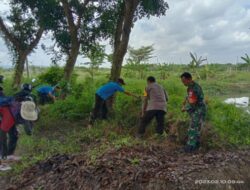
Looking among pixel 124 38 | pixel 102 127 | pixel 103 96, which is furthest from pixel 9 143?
pixel 124 38

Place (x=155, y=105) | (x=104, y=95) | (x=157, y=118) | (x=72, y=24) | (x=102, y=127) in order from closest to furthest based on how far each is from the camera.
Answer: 1. (x=155, y=105)
2. (x=157, y=118)
3. (x=102, y=127)
4. (x=104, y=95)
5. (x=72, y=24)

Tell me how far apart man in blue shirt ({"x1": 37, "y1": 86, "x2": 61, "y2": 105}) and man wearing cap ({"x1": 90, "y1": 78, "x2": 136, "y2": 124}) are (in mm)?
3673

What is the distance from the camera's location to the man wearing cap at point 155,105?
9.21 meters

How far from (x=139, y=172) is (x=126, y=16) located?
244 inches

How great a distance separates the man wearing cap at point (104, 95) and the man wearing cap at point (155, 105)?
1190 millimetres

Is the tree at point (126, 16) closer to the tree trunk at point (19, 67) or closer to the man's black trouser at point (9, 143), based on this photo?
the man's black trouser at point (9, 143)

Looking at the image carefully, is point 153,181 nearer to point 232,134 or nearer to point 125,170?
point 125,170

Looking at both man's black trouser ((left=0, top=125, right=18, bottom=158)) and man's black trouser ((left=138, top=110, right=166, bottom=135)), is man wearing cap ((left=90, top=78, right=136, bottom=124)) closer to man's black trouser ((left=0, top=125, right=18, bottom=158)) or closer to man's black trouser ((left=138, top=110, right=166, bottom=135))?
man's black trouser ((left=138, top=110, right=166, bottom=135))

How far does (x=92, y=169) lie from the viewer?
20.7 ft

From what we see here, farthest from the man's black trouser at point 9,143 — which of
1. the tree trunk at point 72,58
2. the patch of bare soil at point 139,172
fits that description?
the tree trunk at point 72,58

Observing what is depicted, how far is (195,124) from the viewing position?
314 inches

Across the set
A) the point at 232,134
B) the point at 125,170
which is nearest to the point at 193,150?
the point at 232,134

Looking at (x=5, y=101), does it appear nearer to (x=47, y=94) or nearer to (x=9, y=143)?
(x=9, y=143)

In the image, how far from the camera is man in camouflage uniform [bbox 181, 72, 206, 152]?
7.91 m
